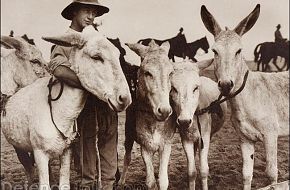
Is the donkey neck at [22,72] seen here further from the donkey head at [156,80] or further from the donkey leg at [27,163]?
the donkey head at [156,80]

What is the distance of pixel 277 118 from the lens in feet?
8.64

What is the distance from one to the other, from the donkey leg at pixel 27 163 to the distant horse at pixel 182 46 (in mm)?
850

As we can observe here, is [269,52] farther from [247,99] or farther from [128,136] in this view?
[128,136]

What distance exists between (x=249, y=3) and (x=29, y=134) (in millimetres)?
1513

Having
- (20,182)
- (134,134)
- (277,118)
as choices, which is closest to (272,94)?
(277,118)

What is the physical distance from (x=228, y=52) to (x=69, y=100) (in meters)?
0.85

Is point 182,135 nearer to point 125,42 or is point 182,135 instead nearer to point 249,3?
point 125,42

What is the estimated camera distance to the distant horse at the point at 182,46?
2.59 metres

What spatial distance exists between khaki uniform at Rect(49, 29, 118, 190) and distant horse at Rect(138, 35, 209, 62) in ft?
1.71

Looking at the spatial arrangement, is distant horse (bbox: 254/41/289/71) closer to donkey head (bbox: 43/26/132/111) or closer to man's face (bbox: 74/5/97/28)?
man's face (bbox: 74/5/97/28)

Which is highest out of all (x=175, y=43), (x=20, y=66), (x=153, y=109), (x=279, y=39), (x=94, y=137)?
(x=279, y=39)

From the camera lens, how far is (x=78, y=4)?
7.18ft

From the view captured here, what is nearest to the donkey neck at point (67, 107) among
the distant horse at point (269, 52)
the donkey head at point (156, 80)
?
the donkey head at point (156, 80)

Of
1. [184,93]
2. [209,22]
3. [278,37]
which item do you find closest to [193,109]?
[184,93]
